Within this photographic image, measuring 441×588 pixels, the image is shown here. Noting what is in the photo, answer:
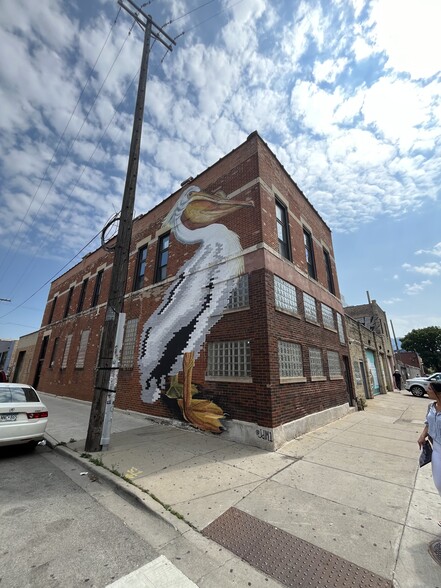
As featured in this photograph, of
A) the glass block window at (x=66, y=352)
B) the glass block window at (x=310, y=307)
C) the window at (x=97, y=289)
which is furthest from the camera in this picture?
the glass block window at (x=66, y=352)

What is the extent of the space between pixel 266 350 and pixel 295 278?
151 inches

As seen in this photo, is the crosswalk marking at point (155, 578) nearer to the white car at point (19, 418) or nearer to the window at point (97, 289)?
the white car at point (19, 418)

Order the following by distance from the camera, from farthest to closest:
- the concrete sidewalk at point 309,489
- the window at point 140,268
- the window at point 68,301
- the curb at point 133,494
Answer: the window at point 68,301 → the window at point 140,268 → the curb at point 133,494 → the concrete sidewalk at point 309,489

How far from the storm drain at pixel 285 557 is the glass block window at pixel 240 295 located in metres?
5.57

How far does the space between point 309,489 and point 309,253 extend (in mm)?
10236

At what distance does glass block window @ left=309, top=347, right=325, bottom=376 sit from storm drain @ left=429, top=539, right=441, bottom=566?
22.2 feet

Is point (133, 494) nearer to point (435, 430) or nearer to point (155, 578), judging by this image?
point (155, 578)

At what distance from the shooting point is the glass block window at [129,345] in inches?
463

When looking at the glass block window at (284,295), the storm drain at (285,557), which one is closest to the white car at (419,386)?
the glass block window at (284,295)

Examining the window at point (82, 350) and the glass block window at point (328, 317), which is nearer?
the glass block window at point (328, 317)

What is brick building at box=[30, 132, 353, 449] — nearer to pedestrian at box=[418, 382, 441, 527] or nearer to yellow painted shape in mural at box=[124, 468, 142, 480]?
yellow painted shape in mural at box=[124, 468, 142, 480]

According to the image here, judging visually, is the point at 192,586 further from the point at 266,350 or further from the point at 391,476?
the point at 266,350

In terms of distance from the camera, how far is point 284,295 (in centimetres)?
911

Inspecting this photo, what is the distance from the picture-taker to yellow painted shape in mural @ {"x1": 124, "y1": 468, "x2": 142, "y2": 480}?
4816mm
